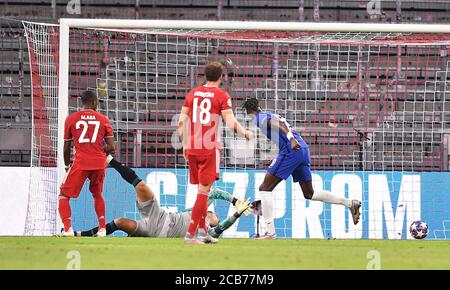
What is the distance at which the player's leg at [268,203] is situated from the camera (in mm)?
11766

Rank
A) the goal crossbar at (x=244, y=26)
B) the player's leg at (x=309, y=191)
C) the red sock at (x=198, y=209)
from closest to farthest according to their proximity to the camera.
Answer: the red sock at (x=198, y=209)
the player's leg at (x=309, y=191)
the goal crossbar at (x=244, y=26)

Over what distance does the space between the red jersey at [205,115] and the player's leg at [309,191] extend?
2.43 m

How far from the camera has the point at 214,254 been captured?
28.3 feet

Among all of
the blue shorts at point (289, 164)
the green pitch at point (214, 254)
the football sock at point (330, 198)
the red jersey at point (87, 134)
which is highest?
the red jersey at point (87, 134)

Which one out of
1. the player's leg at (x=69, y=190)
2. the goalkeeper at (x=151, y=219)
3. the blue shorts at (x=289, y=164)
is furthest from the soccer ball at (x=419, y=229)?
the player's leg at (x=69, y=190)

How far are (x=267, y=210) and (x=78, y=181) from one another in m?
2.12

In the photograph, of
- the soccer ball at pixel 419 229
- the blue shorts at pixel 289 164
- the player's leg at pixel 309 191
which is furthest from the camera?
the soccer ball at pixel 419 229

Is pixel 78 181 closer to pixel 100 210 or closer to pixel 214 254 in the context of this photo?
pixel 100 210

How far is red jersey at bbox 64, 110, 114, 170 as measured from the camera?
11461 millimetres

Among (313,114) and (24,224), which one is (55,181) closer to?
(24,224)

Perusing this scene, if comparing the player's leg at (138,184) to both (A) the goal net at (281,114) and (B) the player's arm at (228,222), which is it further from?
(A) the goal net at (281,114)

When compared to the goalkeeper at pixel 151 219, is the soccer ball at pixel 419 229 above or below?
below

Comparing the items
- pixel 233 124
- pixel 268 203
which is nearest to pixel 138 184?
pixel 268 203
